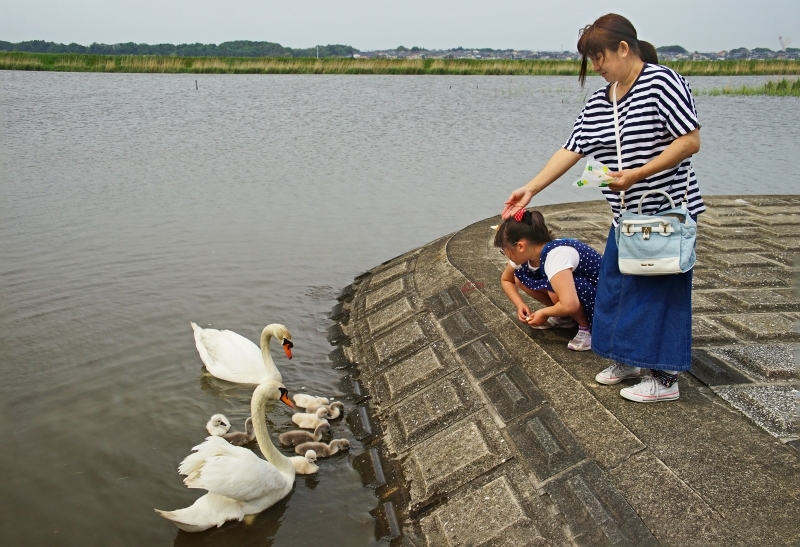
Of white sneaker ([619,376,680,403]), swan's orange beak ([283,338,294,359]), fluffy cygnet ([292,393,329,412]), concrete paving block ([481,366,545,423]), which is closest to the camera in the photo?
white sneaker ([619,376,680,403])

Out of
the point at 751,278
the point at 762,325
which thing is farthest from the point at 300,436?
the point at 751,278

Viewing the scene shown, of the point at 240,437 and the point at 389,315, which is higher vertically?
the point at 389,315

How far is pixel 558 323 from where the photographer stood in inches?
212

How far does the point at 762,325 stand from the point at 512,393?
2164 mm

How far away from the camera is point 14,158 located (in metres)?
15.8

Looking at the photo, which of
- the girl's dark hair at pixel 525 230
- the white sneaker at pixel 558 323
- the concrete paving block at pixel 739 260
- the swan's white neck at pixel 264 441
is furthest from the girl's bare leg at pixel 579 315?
the concrete paving block at pixel 739 260

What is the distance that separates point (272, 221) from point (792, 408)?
29.3 ft

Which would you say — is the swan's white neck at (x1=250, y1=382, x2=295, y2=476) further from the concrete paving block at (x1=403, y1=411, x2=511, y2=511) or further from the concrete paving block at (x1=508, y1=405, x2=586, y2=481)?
the concrete paving block at (x1=508, y1=405, x2=586, y2=481)

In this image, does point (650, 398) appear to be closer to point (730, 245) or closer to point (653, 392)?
point (653, 392)

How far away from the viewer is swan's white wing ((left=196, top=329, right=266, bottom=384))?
6297 mm

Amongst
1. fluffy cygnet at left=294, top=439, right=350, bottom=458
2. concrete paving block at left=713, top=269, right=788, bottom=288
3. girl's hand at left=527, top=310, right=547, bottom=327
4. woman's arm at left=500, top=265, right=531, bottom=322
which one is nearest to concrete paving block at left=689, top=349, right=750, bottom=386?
girl's hand at left=527, top=310, right=547, bottom=327

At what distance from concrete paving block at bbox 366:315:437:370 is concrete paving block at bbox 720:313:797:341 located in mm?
2440

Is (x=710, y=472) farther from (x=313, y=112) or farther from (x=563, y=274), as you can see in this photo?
(x=313, y=112)

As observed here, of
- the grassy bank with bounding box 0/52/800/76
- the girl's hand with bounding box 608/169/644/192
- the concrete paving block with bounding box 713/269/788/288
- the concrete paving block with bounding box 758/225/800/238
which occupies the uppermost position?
A: the grassy bank with bounding box 0/52/800/76
